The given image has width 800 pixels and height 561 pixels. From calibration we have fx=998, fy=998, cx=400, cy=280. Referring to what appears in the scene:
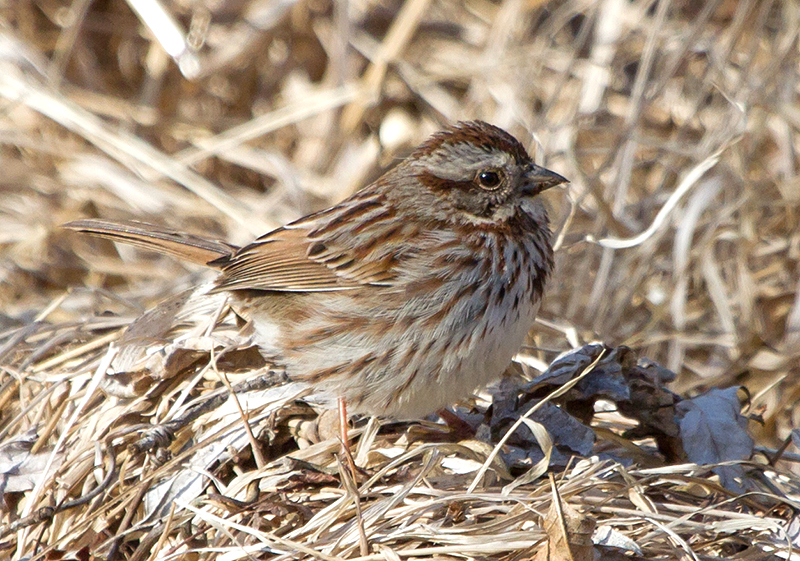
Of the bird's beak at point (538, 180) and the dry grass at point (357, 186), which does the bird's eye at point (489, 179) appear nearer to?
the bird's beak at point (538, 180)

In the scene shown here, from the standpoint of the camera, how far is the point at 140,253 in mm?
5195

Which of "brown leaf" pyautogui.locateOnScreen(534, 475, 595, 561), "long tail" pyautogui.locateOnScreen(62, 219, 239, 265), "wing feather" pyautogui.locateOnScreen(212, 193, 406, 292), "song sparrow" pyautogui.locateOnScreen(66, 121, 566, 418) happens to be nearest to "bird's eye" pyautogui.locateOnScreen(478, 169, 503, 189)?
"song sparrow" pyautogui.locateOnScreen(66, 121, 566, 418)

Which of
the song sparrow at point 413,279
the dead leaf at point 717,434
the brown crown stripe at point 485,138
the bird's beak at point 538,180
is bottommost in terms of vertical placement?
the dead leaf at point 717,434

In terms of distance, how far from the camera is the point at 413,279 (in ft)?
9.12

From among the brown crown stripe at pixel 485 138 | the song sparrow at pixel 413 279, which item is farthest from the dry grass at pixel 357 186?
the brown crown stripe at pixel 485 138

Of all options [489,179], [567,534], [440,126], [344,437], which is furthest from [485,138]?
[440,126]

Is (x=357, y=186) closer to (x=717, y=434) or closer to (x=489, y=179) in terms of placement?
(x=489, y=179)

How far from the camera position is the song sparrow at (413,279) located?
2709mm

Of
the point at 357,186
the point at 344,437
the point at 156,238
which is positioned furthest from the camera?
the point at 357,186

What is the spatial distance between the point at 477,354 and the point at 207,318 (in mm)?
937

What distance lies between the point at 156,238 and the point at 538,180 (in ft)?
4.08

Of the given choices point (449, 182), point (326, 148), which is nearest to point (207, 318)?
point (449, 182)

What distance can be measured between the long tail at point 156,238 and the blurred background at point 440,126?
34 centimetres

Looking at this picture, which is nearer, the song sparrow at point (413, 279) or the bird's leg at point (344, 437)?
the bird's leg at point (344, 437)
